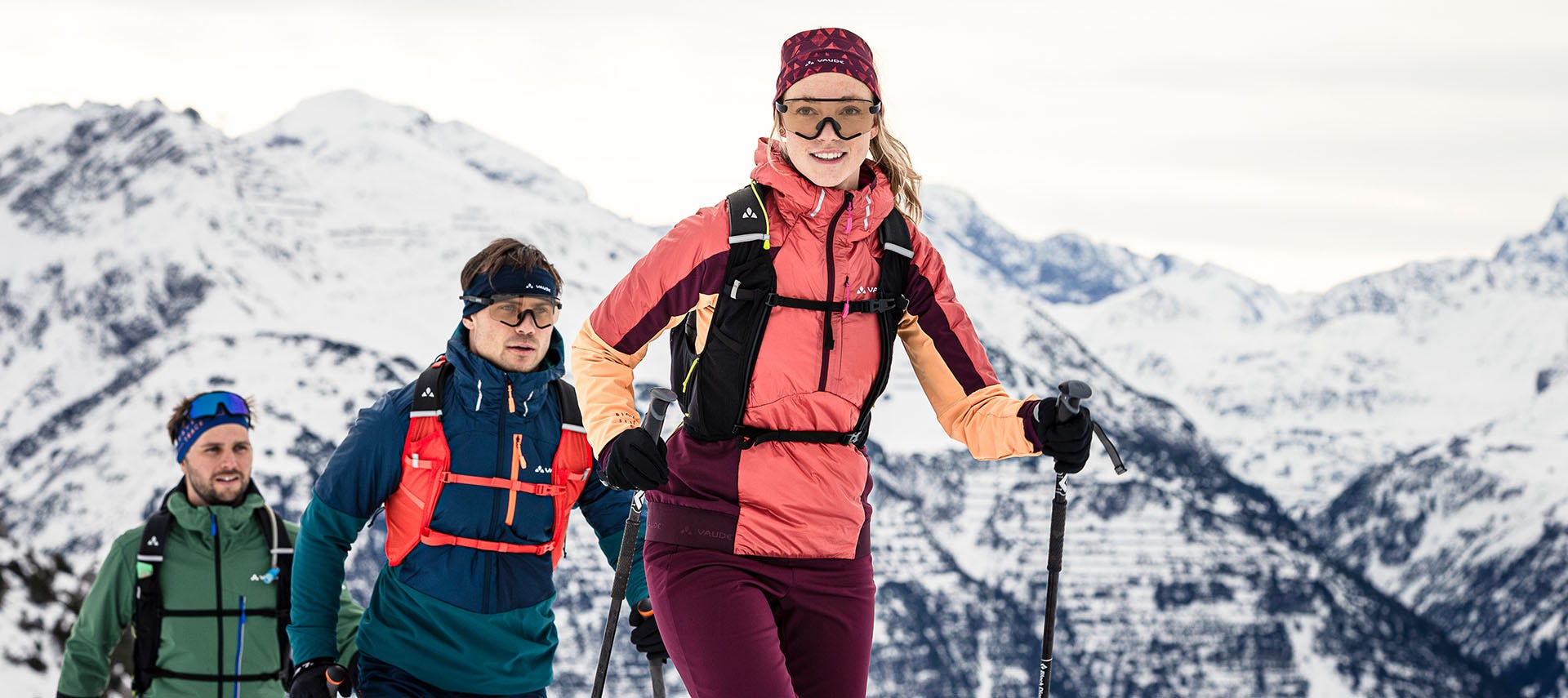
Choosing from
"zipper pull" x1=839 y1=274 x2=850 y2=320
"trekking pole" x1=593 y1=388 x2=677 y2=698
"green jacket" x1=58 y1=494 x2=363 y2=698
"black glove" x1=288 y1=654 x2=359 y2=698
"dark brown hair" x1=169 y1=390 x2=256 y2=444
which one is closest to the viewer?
"zipper pull" x1=839 y1=274 x2=850 y2=320

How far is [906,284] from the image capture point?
5.82m

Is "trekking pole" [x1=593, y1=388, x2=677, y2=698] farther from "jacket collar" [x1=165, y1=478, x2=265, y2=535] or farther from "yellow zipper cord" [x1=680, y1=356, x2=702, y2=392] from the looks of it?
"jacket collar" [x1=165, y1=478, x2=265, y2=535]

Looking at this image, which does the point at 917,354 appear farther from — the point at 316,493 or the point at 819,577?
the point at 316,493

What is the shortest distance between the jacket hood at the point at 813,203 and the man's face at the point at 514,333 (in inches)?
57.4

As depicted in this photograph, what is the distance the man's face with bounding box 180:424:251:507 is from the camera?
8578 mm

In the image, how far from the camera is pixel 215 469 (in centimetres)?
859

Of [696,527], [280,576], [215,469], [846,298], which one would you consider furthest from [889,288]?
[215,469]

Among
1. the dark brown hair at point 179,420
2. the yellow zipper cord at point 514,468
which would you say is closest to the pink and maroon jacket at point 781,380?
the yellow zipper cord at point 514,468

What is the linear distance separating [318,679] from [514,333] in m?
1.72

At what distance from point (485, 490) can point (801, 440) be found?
1690 mm

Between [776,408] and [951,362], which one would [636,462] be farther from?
[951,362]

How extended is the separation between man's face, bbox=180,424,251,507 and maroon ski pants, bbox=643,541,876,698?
13.1 feet

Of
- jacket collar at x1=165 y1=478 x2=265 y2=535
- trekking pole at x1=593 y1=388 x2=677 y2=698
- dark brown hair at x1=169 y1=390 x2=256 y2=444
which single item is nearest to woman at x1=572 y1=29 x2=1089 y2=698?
trekking pole at x1=593 y1=388 x2=677 y2=698

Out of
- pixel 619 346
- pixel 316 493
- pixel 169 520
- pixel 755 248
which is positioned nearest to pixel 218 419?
pixel 169 520
